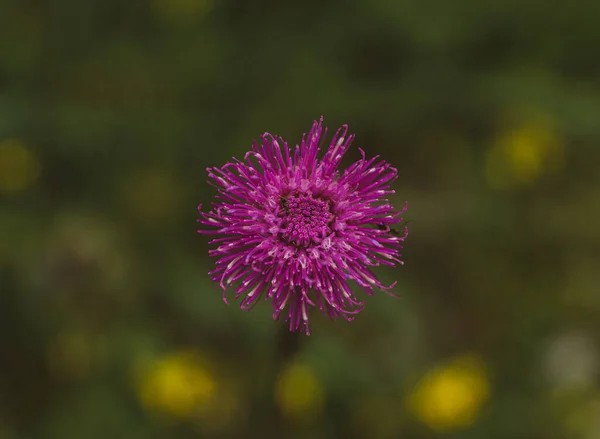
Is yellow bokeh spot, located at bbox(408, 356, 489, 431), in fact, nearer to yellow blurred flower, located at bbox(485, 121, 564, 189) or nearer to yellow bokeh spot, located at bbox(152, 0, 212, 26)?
yellow blurred flower, located at bbox(485, 121, 564, 189)

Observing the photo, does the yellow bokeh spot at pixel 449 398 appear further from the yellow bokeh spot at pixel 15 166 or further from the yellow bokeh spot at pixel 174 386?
the yellow bokeh spot at pixel 15 166

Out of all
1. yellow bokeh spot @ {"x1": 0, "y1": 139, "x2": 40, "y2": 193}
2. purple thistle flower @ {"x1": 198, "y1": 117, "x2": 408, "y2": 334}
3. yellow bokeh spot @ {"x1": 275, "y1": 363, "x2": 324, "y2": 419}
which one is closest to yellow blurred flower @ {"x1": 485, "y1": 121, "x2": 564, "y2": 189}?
yellow bokeh spot @ {"x1": 275, "y1": 363, "x2": 324, "y2": 419}

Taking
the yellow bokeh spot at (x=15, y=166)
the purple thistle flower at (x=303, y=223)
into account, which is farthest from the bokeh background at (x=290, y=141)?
the purple thistle flower at (x=303, y=223)

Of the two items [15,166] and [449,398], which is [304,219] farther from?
[15,166]

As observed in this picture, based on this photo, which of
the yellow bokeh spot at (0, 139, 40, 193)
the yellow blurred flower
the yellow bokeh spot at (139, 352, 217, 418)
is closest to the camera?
the yellow bokeh spot at (139, 352, 217, 418)

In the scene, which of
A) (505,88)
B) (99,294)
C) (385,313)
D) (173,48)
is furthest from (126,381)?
(505,88)

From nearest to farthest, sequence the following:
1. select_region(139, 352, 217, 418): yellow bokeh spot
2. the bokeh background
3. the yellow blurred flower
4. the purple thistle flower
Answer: the purple thistle flower
select_region(139, 352, 217, 418): yellow bokeh spot
the bokeh background
the yellow blurred flower

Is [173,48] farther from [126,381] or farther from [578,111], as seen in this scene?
[578,111]
